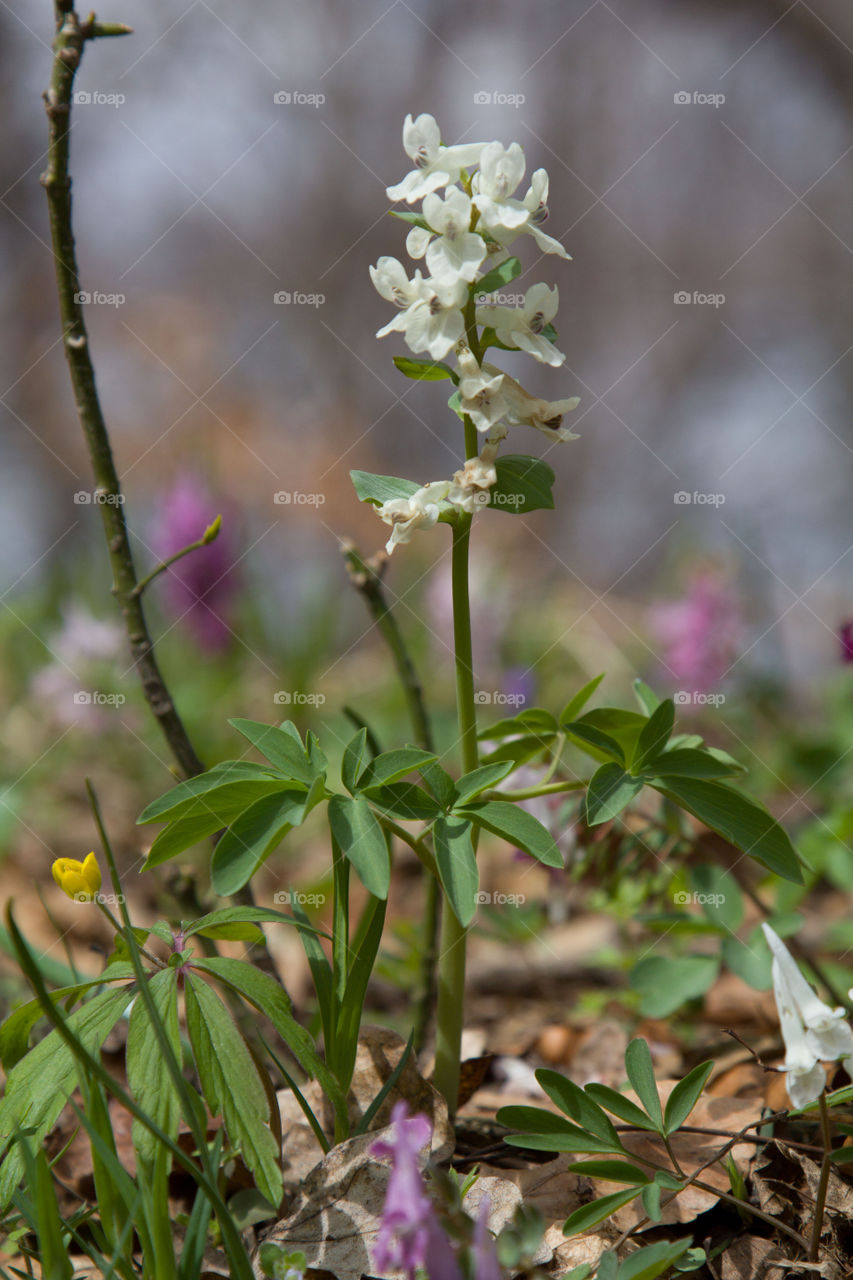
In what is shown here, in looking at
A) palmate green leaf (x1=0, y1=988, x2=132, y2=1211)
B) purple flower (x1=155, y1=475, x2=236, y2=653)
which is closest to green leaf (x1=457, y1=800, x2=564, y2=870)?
palmate green leaf (x1=0, y1=988, x2=132, y2=1211)

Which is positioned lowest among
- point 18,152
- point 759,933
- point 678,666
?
point 759,933

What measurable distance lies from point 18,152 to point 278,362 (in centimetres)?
207

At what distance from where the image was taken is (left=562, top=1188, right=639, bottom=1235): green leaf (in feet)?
2.38

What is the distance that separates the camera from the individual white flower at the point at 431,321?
0.81 metres

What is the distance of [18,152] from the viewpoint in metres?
5.68

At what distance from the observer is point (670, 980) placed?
4.29ft

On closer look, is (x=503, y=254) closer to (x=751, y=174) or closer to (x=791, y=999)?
(x=791, y=999)

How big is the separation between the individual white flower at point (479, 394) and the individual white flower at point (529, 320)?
0.04 meters

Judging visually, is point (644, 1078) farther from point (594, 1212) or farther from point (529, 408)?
point (529, 408)

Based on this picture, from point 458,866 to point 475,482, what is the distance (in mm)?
352

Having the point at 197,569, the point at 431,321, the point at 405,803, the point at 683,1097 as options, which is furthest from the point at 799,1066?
the point at 197,569

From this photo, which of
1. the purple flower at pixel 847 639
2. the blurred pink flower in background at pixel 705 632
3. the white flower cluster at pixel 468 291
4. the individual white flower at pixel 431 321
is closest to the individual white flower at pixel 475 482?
the white flower cluster at pixel 468 291

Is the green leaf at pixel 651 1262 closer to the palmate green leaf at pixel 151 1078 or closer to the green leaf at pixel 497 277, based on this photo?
the palmate green leaf at pixel 151 1078

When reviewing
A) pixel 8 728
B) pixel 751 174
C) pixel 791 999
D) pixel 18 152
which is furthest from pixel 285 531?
pixel 791 999
